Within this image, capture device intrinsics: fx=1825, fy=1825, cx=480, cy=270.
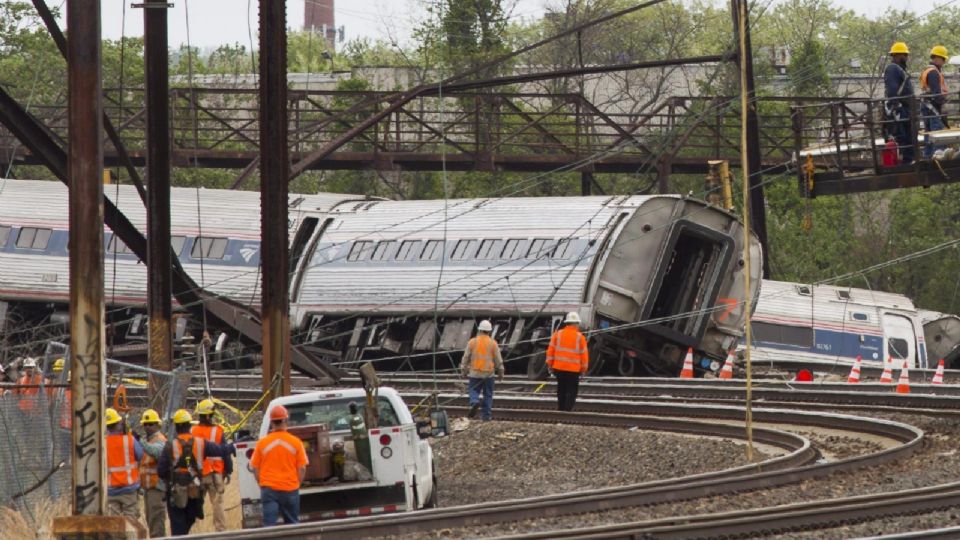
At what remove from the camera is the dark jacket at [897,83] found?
21.9 m

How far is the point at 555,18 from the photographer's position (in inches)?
3017

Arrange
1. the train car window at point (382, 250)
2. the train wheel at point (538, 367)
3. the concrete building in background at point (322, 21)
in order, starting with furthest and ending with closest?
the concrete building in background at point (322, 21)
the train car window at point (382, 250)
the train wheel at point (538, 367)

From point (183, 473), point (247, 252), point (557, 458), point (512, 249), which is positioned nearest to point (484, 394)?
point (557, 458)

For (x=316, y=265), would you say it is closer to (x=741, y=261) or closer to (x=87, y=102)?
(x=741, y=261)

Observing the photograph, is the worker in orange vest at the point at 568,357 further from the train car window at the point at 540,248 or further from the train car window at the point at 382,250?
the train car window at the point at 382,250

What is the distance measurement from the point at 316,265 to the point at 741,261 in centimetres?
931

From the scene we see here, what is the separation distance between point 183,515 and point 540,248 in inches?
830

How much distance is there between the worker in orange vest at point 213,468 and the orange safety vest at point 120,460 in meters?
0.56

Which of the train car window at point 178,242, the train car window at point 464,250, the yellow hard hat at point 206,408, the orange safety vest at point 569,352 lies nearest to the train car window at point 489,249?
the train car window at point 464,250

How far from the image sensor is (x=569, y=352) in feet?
→ 81.0

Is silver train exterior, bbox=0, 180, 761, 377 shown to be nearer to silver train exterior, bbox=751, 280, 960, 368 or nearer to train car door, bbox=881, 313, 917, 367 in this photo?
silver train exterior, bbox=751, 280, 960, 368

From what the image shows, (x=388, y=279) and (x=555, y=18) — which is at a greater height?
(x=555, y=18)

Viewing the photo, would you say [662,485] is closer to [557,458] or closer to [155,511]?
[155,511]

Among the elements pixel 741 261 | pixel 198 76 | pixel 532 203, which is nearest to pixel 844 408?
pixel 741 261
